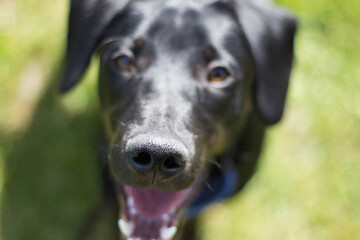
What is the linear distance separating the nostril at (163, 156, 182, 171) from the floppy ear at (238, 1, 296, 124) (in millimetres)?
980

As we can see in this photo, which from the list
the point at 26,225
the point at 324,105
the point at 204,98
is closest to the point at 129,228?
the point at 204,98

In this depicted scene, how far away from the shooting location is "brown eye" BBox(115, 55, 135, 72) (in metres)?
3.03

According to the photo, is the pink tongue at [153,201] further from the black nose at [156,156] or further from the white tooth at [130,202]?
the black nose at [156,156]

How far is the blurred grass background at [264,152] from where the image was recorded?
439cm

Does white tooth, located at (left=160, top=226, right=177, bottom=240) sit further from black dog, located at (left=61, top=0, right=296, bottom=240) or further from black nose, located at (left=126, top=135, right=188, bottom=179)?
black nose, located at (left=126, top=135, right=188, bottom=179)

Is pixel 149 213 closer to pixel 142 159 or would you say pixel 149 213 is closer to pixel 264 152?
pixel 142 159

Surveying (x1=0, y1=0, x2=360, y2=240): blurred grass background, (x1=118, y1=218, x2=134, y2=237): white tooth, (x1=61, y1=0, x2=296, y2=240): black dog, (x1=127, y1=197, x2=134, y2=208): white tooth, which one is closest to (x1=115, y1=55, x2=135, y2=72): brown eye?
(x1=61, y1=0, x2=296, y2=240): black dog

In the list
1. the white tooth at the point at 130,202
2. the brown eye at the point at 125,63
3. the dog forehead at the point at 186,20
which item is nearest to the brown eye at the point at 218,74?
the dog forehead at the point at 186,20

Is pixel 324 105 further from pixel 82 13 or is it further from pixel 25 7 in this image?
pixel 25 7

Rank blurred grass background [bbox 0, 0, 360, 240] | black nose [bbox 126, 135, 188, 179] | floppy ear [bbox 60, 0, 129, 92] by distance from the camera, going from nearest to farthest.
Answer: black nose [bbox 126, 135, 188, 179] < floppy ear [bbox 60, 0, 129, 92] < blurred grass background [bbox 0, 0, 360, 240]

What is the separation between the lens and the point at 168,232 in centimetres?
293

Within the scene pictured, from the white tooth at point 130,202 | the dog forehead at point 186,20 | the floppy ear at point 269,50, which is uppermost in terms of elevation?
the dog forehead at point 186,20

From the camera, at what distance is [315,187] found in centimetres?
465

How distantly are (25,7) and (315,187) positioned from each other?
3.23 metres
